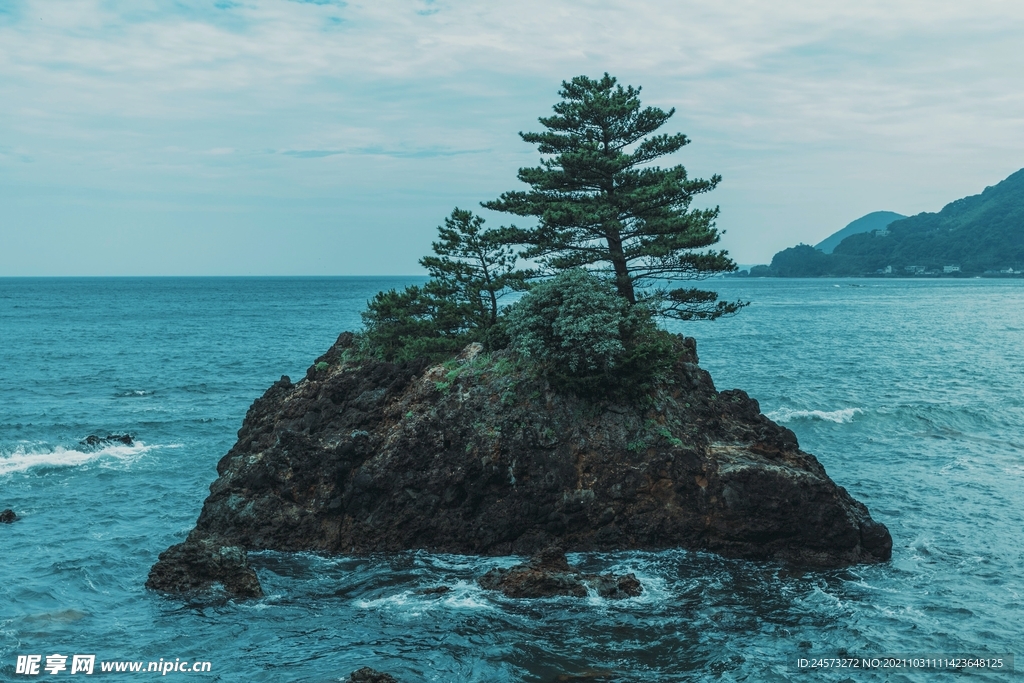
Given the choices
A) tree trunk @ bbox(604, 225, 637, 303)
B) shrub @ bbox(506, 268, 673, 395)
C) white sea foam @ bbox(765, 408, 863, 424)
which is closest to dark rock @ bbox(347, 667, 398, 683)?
shrub @ bbox(506, 268, 673, 395)

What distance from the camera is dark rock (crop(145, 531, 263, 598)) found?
23.5 m

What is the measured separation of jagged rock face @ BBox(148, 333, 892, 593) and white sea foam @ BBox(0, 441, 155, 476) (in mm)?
13669

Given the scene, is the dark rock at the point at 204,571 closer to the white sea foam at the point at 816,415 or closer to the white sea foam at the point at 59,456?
the white sea foam at the point at 59,456

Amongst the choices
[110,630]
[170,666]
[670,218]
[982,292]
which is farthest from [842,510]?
[982,292]

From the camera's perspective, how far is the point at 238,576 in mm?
23609

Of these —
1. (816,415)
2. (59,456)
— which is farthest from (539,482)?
(59,456)

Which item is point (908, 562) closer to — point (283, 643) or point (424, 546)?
point (424, 546)

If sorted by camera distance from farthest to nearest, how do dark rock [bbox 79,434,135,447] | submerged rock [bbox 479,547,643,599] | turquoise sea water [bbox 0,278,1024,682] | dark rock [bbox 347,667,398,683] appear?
dark rock [bbox 79,434,135,447] < submerged rock [bbox 479,547,643,599] < turquoise sea water [bbox 0,278,1024,682] < dark rock [bbox 347,667,398,683]

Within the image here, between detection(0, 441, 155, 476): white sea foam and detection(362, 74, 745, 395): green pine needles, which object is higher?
detection(362, 74, 745, 395): green pine needles

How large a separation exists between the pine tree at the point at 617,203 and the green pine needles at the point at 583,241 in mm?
45

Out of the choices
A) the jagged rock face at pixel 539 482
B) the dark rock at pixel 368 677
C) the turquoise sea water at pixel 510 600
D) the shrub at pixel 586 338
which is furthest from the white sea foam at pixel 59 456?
the dark rock at pixel 368 677

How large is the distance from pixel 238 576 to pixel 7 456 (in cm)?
2328

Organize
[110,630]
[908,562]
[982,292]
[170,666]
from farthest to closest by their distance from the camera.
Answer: [982,292] < [908,562] < [110,630] < [170,666]

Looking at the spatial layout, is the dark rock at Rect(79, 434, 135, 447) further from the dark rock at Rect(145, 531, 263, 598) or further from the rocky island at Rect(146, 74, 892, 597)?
the dark rock at Rect(145, 531, 263, 598)
